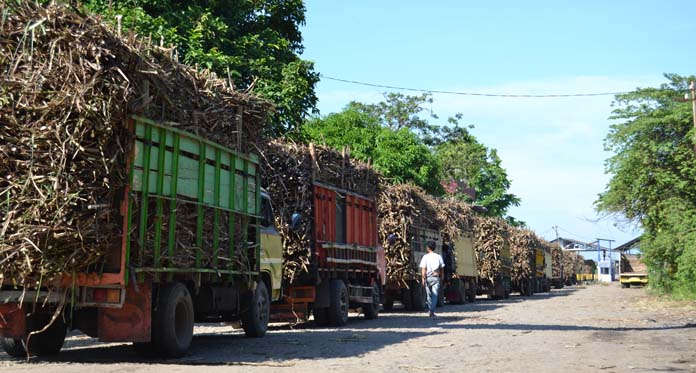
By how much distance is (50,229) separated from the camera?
899 centimetres

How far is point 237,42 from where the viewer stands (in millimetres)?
26578

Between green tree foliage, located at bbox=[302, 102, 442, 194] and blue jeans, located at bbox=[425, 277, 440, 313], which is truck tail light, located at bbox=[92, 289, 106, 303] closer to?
blue jeans, located at bbox=[425, 277, 440, 313]

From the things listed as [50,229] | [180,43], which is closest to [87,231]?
[50,229]

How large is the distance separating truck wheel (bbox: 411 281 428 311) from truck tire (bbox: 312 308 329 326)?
8310 mm

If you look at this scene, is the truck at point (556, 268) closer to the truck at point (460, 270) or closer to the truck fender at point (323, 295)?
the truck at point (460, 270)

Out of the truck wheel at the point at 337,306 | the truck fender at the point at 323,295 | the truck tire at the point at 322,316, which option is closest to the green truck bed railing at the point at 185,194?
the truck fender at the point at 323,295

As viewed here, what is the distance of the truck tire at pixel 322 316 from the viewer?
58.7 ft

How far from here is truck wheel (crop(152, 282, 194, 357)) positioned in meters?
10.3

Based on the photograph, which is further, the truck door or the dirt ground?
the truck door

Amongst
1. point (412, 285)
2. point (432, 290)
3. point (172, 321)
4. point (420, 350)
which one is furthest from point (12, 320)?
point (412, 285)

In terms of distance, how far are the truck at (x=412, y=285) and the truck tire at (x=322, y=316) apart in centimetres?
737

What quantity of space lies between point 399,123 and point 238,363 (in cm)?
6380

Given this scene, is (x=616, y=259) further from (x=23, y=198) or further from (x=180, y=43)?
(x=23, y=198)

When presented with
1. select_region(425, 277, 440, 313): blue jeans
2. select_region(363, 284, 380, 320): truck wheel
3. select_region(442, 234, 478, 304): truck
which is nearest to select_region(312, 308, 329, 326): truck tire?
select_region(363, 284, 380, 320): truck wheel
